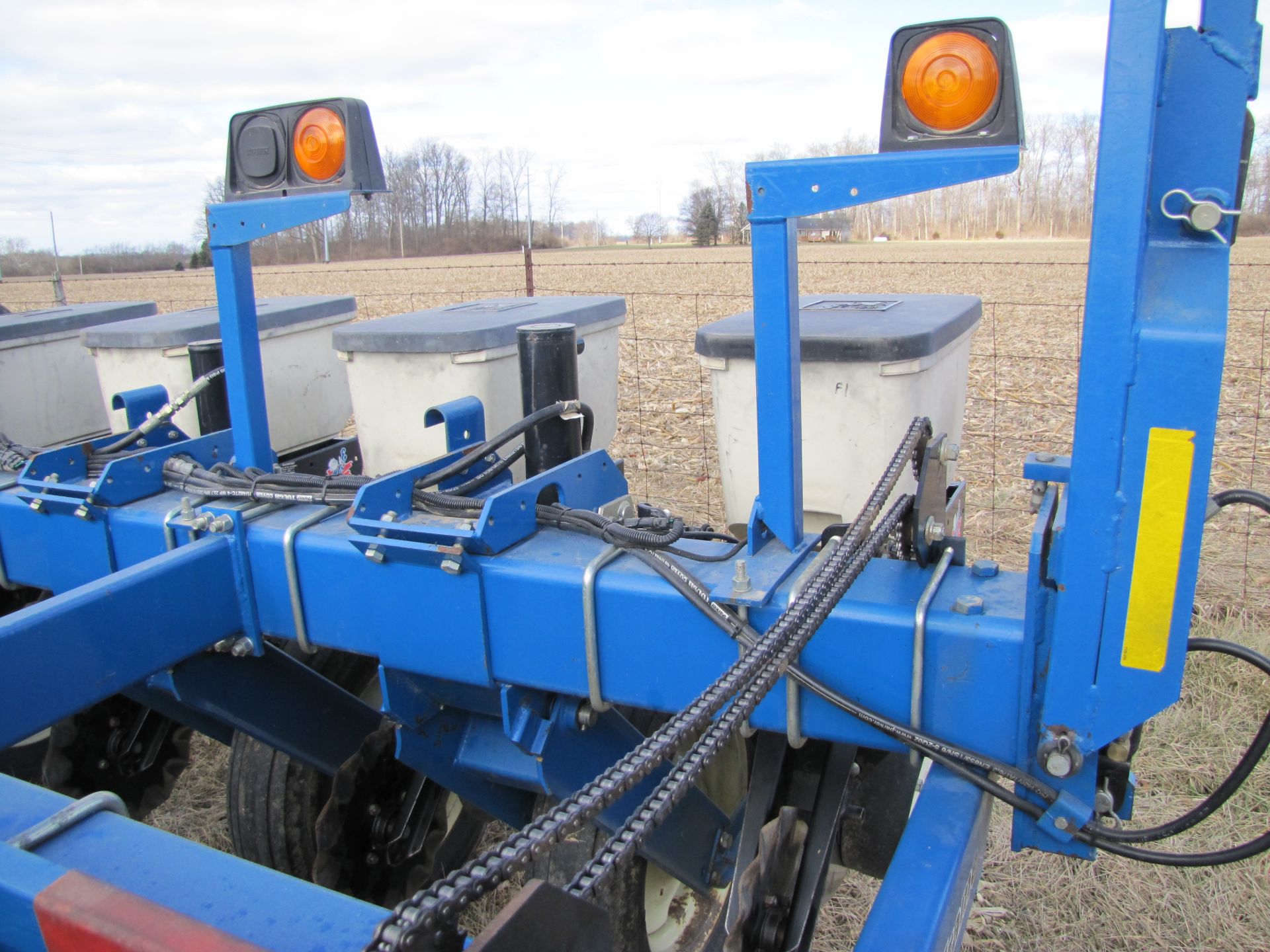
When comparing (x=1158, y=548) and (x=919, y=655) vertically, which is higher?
(x=1158, y=548)

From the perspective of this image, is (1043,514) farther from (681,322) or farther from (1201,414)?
(681,322)

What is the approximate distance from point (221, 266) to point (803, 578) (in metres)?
1.43

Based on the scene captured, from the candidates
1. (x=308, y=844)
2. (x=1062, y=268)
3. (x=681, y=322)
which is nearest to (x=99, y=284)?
(x=681, y=322)

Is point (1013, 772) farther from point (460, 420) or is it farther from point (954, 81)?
point (460, 420)

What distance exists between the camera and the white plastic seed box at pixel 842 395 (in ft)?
6.65

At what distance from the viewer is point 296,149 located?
2016 millimetres

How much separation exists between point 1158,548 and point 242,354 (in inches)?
72.1

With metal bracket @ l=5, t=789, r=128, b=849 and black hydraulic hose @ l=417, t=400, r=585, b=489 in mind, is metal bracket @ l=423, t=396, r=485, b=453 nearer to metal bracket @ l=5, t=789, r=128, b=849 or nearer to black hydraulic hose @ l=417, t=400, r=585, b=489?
black hydraulic hose @ l=417, t=400, r=585, b=489

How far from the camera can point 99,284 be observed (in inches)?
1190

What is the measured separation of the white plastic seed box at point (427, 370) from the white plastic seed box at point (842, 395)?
1.67ft

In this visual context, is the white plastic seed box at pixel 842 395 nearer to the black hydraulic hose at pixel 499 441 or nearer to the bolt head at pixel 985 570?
the black hydraulic hose at pixel 499 441

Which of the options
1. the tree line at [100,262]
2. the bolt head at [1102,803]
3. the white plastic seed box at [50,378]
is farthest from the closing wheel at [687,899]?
the tree line at [100,262]

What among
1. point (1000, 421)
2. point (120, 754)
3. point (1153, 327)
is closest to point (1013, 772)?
point (1153, 327)

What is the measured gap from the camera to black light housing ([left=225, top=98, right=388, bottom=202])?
6.39 feet
